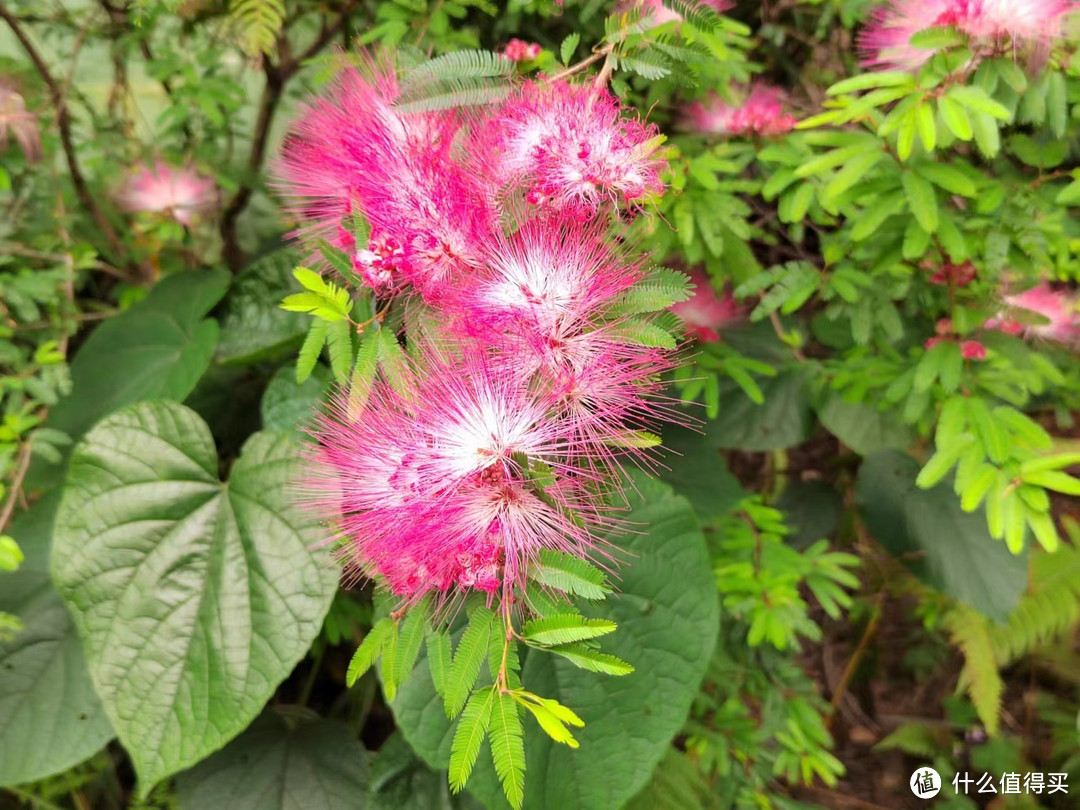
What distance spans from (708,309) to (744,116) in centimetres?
33

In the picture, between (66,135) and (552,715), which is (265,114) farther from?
(552,715)

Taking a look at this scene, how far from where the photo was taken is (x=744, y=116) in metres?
1.11

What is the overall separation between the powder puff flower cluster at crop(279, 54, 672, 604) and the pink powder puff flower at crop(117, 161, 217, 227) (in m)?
0.79

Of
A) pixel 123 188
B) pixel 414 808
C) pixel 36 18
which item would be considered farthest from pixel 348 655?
pixel 36 18

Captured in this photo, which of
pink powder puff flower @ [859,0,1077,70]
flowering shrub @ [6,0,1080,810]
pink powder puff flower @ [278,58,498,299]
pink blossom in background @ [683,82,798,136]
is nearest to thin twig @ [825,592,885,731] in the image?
flowering shrub @ [6,0,1080,810]

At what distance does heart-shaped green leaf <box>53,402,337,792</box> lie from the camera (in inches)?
34.8

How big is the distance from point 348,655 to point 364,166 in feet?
3.61

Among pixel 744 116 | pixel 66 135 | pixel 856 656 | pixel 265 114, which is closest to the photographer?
pixel 744 116

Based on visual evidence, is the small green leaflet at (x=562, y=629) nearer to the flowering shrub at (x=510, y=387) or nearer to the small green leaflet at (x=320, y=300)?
the flowering shrub at (x=510, y=387)

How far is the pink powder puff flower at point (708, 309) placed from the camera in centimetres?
128

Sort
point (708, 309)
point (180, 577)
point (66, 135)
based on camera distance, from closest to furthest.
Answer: point (180, 577) < point (66, 135) < point (708, 309)

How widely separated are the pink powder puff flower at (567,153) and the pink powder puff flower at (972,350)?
580mm

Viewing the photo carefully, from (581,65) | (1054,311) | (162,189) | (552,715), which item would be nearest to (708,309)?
(1054,311)

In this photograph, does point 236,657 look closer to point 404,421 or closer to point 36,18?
point 404,421
